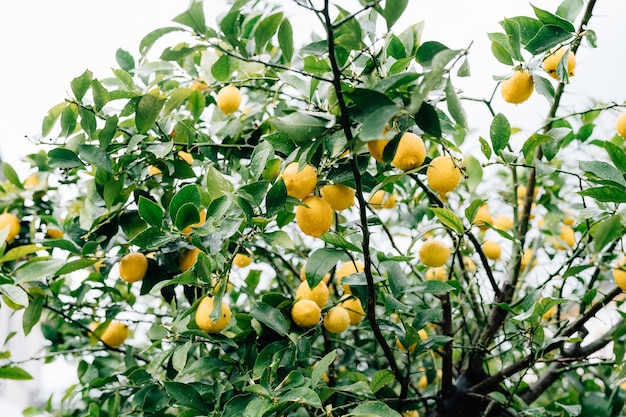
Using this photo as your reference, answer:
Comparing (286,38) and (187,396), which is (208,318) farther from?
(286,38)

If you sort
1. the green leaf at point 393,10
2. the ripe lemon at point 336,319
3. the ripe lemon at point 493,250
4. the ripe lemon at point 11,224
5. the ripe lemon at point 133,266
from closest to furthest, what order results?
1. the green leaf at point 393,10
2. the ripe lemon at point 336,319
3. the ripe lemon at point 133,266
4. the ripe lemon at point 11,224
5. the ripe lemon at point 493,250

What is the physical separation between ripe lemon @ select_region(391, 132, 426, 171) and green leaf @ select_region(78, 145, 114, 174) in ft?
1.66

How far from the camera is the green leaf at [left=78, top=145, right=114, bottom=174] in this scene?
89cm

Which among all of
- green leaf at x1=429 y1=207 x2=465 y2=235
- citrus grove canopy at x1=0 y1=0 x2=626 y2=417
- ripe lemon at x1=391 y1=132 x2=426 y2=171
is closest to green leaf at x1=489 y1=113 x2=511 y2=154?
citrus grove canopy at x1=0 y1=0 x2=626 y2=417

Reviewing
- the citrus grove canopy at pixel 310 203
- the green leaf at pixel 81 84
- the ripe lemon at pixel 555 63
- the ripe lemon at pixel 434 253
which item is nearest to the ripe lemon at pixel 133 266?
the citrus grove canopy at pixel 310 203

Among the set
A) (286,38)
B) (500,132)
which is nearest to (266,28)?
(286,38)

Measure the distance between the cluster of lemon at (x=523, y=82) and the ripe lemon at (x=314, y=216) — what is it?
420mm

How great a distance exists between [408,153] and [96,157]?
539 mm

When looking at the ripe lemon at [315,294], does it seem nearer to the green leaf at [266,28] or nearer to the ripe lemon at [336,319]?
the ripe lemon at [336,319]

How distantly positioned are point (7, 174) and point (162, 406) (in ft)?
2.67

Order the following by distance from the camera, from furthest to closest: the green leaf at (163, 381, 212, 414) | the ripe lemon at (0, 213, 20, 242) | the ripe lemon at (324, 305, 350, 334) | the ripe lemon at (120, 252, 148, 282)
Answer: the ripe lemon at (0, 213, 20, 242) < the ripe lemon at (120, 252, 148, 282) < the ripe lemon at (324, 305, 350, 334) < the green leaf at (163, 381, 212, 414)

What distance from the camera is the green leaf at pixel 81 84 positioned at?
91 cm

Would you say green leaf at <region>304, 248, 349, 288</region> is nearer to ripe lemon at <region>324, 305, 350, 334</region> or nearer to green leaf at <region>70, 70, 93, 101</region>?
ripe lemon at <region>324, 305, 350, 334</region>

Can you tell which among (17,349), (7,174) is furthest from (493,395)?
(17,349)
